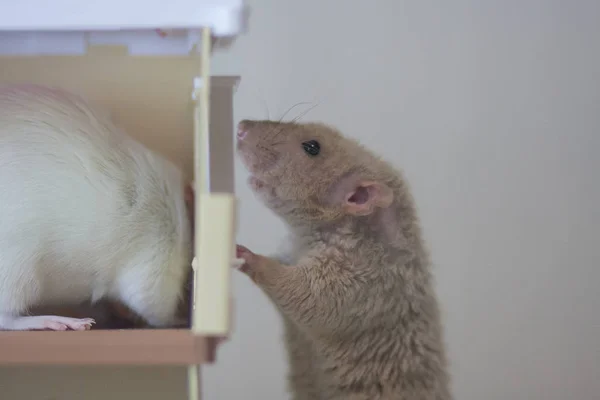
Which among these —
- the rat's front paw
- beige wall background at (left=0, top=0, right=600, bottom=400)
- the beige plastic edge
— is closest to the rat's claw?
the rat's front paw

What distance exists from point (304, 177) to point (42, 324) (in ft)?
1.31

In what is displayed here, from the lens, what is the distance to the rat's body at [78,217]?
2.43ft

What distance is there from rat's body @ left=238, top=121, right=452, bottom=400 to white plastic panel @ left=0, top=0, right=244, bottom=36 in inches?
9.5

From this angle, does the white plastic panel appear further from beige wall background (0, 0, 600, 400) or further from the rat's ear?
beige wall background (0, 0, 600, 400)

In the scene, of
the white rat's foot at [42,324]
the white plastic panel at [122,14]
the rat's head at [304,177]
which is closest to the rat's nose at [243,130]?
the rat's head at [304,177]

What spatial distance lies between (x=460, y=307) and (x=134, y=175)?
814 mm

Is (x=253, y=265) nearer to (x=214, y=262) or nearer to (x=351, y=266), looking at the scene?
(x=351, y=266)

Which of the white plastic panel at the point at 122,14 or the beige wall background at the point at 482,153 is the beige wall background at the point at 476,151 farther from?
the white plastic panel at the point at 122,14

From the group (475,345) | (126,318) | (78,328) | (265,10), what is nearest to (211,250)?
(78,328)

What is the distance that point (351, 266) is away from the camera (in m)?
0.86

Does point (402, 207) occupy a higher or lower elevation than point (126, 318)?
higher

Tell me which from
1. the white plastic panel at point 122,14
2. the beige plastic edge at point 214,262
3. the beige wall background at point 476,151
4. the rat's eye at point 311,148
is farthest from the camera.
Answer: the beige wall background at point 476,151

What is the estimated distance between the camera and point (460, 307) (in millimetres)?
1329

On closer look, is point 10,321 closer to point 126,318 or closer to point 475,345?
point 126,318
